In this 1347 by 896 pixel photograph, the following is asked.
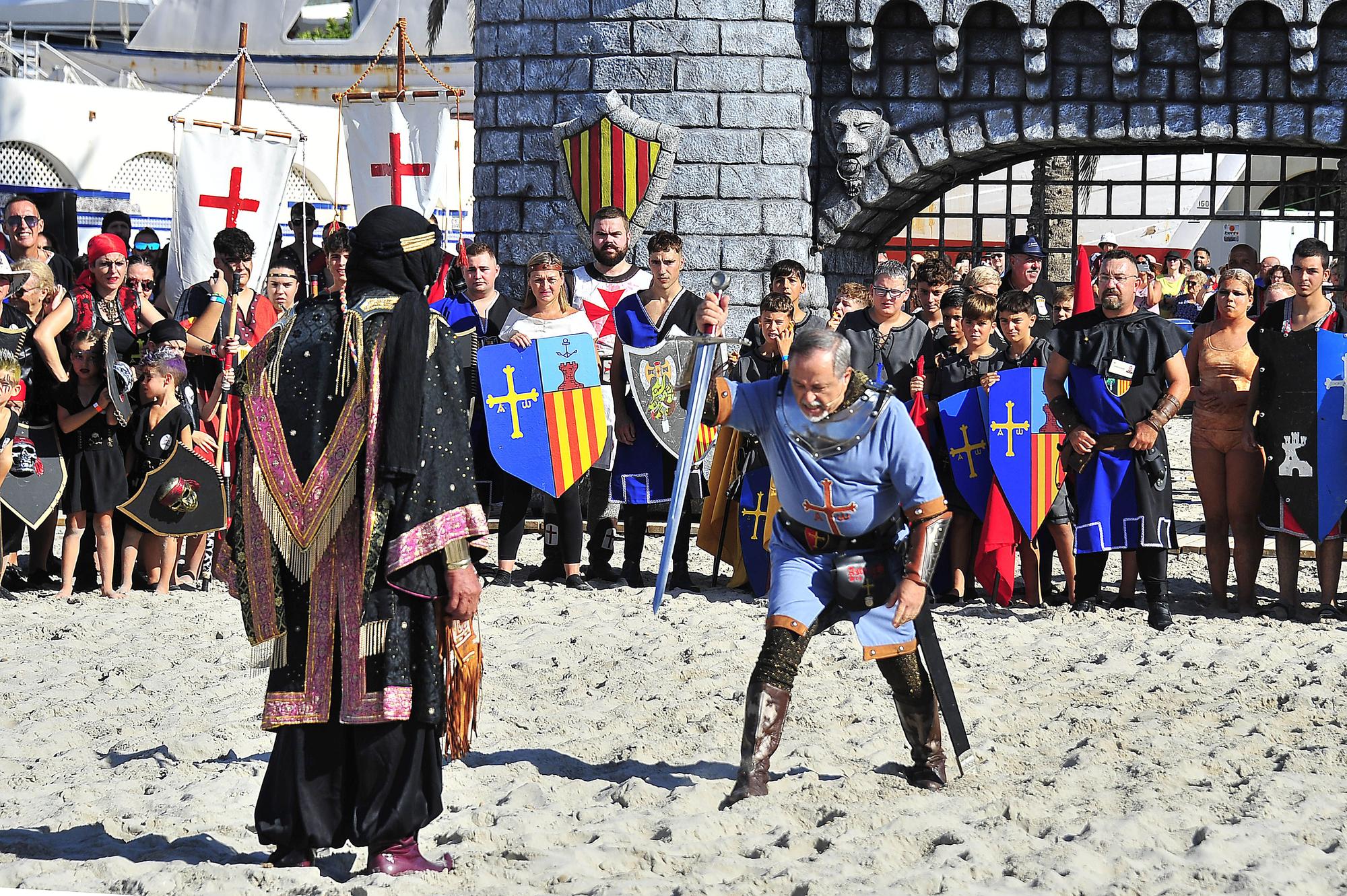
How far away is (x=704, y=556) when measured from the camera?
8.90 metres

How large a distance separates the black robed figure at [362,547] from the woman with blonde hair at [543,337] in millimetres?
3723

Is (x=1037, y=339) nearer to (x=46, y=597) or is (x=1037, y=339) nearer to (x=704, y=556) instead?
(x=704, y=556)

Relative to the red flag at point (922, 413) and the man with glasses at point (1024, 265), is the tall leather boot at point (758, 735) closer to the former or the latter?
the red flag at point (922, 413)

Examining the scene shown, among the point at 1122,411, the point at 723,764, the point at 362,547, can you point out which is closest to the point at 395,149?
the point at 1122,411

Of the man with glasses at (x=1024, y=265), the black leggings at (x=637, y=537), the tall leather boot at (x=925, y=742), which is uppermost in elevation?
the man with glasses at (x=1024, y=265)

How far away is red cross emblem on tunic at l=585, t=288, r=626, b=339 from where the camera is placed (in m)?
8.15

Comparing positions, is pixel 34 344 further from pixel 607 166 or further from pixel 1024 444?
pixel 1024 444

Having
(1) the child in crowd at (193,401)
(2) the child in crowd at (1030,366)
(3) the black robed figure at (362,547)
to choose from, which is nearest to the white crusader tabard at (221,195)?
(1) the child in crowd at (193,401)

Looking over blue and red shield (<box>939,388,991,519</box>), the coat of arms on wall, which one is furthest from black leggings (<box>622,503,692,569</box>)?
the coat of arms on wall

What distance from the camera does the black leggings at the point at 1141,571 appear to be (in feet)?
22.9

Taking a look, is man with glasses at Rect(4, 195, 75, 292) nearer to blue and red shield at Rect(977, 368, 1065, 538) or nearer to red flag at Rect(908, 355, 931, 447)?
red flag at Rect(908, 355, 931, 447)

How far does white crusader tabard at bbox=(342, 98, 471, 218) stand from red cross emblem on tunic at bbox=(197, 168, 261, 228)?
196 centimetres

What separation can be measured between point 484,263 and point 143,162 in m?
21.2

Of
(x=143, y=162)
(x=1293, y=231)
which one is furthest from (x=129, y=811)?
(x=143, y=162)
